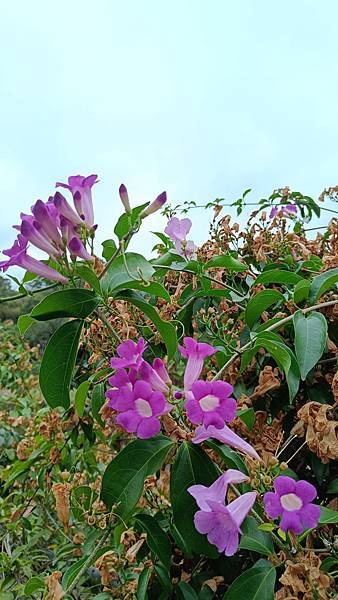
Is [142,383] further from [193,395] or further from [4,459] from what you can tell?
[4,459]

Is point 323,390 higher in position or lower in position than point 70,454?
higher

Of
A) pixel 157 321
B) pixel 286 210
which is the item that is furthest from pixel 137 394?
pixel 286 210

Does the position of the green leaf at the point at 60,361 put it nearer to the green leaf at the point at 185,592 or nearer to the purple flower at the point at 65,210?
the purple flower at the point at 65,210

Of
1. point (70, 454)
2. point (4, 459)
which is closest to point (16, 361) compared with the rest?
point (4, 459)

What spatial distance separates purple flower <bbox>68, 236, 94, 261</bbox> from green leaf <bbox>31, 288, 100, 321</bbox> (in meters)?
0.05

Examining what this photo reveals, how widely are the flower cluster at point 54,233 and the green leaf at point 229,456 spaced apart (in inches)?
12.4

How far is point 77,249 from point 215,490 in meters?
0.37

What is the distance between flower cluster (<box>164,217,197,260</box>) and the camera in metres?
1.12

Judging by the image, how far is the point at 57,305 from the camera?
792 mm

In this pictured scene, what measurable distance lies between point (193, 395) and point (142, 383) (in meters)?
0.07

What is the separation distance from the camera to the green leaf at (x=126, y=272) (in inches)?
32.6

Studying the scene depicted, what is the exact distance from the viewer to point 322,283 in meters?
0.93

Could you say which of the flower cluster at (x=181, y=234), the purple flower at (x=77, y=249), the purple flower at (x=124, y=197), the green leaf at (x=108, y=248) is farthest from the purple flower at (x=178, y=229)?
the purple flower at (x=77, y=249)

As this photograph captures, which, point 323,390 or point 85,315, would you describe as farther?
point 323,390
